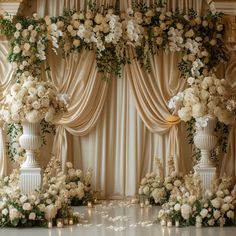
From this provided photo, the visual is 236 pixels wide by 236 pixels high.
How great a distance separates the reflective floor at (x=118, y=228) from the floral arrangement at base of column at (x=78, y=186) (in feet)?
1.79

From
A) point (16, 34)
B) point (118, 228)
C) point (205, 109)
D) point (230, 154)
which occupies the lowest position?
point (118, 228)

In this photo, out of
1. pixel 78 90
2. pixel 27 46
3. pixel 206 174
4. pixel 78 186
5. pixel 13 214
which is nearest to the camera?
pixel 13 214

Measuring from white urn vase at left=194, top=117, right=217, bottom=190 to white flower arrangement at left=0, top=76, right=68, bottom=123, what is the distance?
6.38 ft

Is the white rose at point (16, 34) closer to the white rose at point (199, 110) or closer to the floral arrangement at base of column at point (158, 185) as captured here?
the floral arrangement at base of column at point (158, 185)

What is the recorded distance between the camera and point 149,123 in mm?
9273

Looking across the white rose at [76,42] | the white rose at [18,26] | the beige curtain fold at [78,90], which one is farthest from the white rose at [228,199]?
the white rose at [18,26]

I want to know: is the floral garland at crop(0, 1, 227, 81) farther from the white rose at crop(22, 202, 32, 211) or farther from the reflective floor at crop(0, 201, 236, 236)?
the white rose at crop(22, 202, 32, 211)

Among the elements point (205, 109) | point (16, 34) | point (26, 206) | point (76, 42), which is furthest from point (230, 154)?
point (26, 206)

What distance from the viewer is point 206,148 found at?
25.4 feet

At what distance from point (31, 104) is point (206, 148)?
7.87 ft

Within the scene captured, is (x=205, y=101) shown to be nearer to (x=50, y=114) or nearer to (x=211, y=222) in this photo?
(x=211, y=222)

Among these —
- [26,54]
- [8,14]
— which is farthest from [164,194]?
[8,14]

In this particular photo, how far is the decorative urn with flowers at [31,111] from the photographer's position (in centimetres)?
704

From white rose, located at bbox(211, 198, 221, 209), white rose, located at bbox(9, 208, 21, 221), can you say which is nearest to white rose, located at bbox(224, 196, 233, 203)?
white rose, located at bbox(211, 198, 221, 209)
